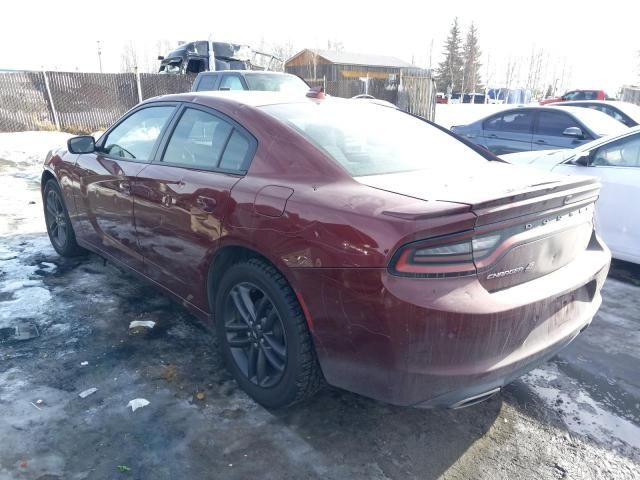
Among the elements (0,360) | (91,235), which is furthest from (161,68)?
(0,360)

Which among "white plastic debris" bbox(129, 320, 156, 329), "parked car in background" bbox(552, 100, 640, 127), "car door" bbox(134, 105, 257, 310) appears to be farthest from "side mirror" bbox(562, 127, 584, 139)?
"white plastic debris" bbox(129, 320, 156, 329)

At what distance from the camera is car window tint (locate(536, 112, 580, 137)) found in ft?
27.1

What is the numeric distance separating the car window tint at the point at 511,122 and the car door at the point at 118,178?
277 inches

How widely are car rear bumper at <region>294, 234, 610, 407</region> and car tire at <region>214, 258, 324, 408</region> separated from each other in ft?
0.40

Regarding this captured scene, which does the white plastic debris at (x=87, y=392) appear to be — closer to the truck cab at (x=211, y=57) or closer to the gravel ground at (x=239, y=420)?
the gravel ground at (x=239, y=420)

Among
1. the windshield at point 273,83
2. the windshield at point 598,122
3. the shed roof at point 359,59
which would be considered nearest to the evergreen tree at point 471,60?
the shed roof at point 359,59

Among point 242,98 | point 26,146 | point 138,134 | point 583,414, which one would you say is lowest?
point 583,414

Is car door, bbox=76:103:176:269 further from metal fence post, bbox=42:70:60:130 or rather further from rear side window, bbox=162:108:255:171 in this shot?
metal fence post, bbox=42:70:60:130

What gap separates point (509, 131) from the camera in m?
9.02

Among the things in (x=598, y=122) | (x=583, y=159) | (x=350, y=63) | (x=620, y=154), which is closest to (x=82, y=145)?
(x=583, y=159)

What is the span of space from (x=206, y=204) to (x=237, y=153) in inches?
13.3

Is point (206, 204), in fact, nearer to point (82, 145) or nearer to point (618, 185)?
point (82, 145)

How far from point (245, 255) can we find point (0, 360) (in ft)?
5.76

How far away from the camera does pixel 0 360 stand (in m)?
3.13
